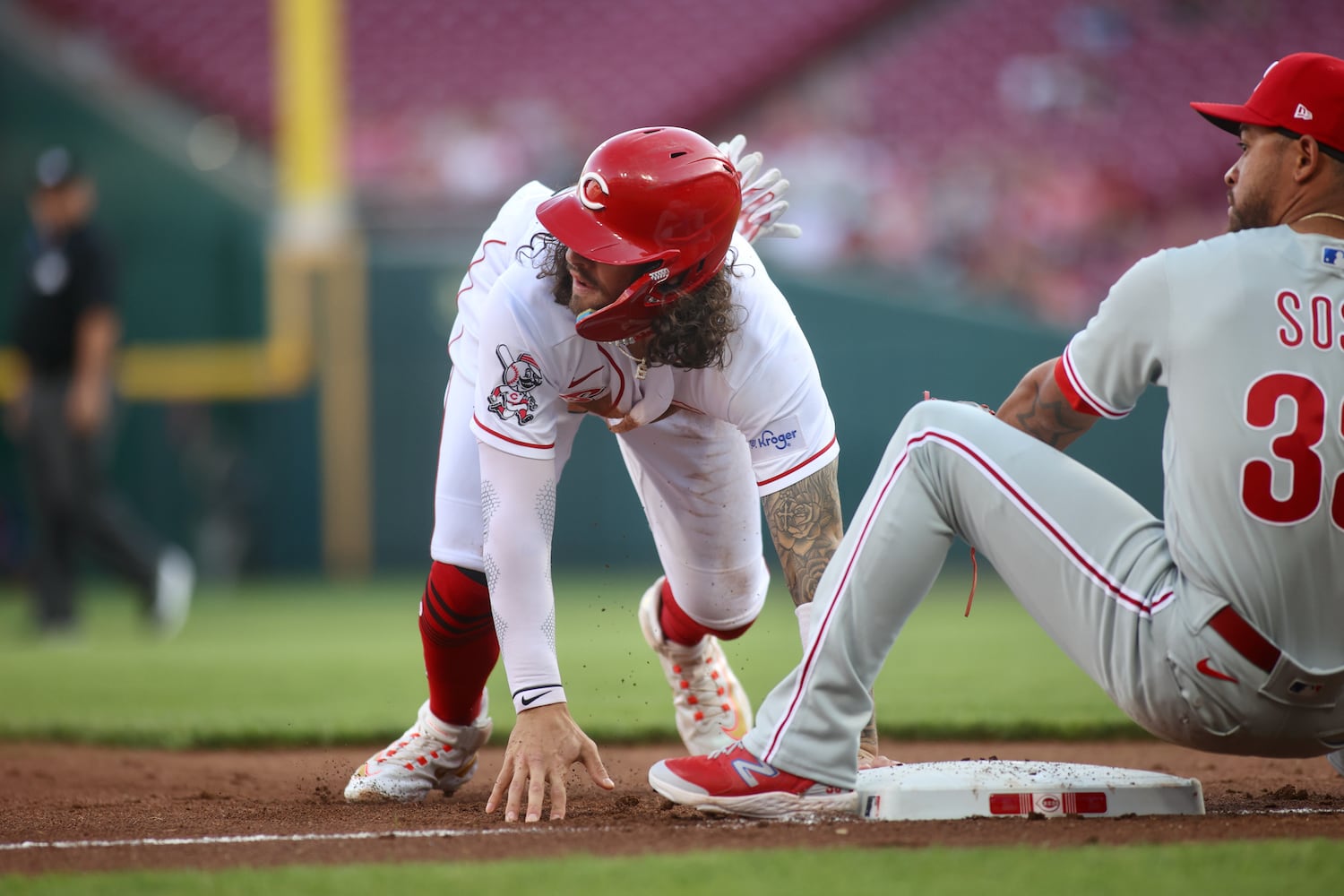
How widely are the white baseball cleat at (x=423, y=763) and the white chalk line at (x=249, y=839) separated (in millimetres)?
652

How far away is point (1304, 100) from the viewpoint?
2.56 metres

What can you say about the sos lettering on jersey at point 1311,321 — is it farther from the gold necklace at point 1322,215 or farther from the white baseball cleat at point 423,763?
the white baseball cleat at point 423,763

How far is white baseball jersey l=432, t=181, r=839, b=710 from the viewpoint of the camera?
3.13 m

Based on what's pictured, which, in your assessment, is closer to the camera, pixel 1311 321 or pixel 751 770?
pixel 1311 321

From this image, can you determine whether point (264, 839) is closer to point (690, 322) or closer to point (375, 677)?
point (690, 322)

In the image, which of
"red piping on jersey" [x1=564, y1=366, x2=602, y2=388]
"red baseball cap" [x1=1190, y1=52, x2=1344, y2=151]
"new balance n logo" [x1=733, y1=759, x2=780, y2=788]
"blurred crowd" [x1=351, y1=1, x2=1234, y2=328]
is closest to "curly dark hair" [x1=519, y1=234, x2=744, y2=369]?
"red piping on jersey" [x1=564, y1=366, x2=602, y2=388]

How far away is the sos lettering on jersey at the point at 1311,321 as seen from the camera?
2463mm

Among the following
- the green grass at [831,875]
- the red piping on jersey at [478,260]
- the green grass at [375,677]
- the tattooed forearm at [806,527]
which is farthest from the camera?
the green grass at [375,677]

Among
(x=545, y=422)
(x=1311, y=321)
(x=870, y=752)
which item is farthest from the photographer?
(x=870, y=752)

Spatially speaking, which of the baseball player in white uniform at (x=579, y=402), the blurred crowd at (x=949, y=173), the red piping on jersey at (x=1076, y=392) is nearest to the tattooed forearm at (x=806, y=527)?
the baseball player in white uniform at (x=579, y=402)

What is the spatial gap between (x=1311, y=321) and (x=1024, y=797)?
1.07m

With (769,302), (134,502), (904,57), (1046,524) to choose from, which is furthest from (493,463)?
(904,57)

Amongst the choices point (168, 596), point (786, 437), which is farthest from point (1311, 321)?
point (168, 596)

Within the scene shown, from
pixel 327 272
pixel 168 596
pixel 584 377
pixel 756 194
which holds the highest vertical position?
pixel 327 272
